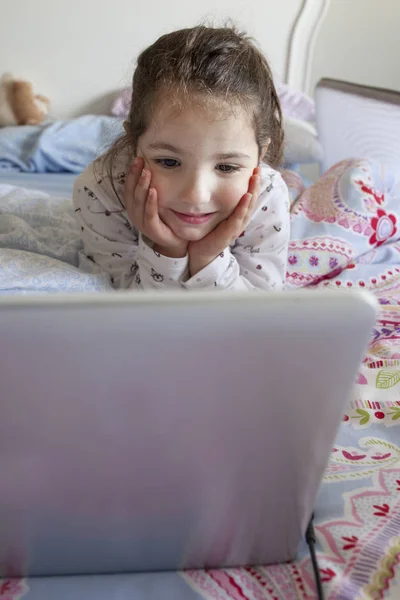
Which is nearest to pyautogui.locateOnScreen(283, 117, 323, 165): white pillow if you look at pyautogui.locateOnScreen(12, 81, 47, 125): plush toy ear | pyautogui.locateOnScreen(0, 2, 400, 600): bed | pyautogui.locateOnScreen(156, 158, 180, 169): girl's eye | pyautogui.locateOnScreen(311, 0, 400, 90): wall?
pyautogui.locateOnScreen(0, 2, 400, 600): bed

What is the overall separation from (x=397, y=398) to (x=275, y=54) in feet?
6.21

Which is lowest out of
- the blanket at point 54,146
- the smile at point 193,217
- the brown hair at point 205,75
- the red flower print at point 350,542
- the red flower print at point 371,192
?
the blanket at point 54,146

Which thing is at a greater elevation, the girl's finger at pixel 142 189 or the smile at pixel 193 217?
the girl's finger at pixel 142 189

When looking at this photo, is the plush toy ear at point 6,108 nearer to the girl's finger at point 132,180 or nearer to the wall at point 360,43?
the wall at point 360,43

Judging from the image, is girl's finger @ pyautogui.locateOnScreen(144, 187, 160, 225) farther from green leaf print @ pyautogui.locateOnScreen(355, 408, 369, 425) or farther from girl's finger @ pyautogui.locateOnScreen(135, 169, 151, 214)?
green leaf print @ pyautogui.locateOnScreen(355, 408, 369, 425)

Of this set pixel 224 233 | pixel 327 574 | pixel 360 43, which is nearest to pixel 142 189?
pixel 224 233

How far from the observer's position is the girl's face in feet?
2.63

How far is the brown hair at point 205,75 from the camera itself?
0.83 m

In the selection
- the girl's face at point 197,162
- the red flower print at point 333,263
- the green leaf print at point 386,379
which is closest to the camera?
the girl's face at point 197,162

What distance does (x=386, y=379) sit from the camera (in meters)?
0.92

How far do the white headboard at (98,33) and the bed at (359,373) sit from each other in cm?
76

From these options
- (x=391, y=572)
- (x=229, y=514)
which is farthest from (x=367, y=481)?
(x=229, y=514)

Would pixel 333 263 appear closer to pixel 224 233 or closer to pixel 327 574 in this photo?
pixel 224 233

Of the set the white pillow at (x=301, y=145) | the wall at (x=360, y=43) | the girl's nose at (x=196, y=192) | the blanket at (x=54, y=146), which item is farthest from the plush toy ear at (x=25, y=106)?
the girl's nose at (x=196, y=192)
